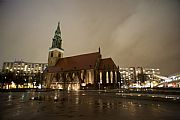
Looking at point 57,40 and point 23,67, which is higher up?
point 57,40

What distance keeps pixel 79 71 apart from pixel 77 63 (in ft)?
18.8

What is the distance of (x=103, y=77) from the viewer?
220 feet

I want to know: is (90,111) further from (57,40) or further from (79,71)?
(57,40)

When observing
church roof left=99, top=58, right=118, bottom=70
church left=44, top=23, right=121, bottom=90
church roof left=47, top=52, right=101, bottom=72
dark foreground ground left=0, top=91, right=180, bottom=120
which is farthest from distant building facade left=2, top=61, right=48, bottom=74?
dark foreground ground left=0, top=91, right=180, bottom=120

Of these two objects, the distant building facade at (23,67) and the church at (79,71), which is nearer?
the church at (79,71)

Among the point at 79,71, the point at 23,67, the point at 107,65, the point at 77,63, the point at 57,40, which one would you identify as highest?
the point at 57,40

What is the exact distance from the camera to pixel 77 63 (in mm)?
76812

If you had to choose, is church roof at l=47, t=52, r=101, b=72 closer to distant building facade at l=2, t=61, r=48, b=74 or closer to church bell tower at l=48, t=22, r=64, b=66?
church bell tower at l=48, t=22, r=64, b=66

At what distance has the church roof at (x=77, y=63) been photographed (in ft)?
234

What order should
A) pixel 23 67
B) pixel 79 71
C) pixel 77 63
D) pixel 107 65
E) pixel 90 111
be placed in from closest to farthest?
pixel 90 111, pixel 107 65, pixel 79 71, pixel 77 63, pixel 23 67

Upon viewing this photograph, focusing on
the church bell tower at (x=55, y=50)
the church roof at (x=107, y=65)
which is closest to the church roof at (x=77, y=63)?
the church bell tower at (x=55, y=50)

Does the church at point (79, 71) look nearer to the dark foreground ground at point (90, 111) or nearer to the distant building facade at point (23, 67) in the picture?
the dark foreground ground at point (90, 111)

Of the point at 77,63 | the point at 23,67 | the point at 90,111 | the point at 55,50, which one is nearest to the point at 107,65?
the point at 77,63

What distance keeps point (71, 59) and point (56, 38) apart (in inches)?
600
